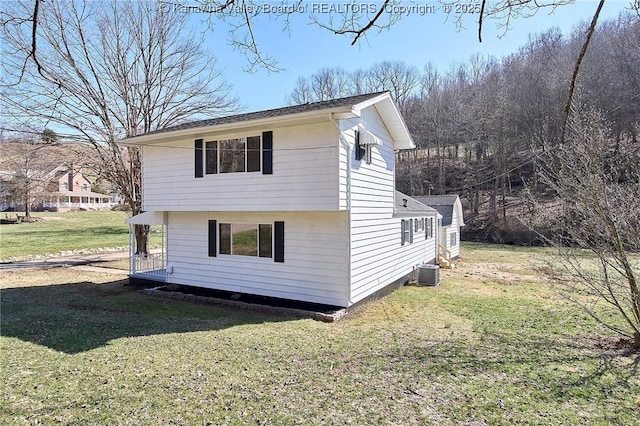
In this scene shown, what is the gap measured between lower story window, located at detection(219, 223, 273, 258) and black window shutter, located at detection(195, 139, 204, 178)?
163cm

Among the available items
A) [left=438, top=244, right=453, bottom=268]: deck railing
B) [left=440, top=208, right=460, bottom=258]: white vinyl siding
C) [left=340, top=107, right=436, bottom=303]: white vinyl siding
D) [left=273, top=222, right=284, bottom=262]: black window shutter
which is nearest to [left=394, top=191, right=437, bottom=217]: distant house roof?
[left=340, top=107, right=436, bottom=303]: white vinyl siding

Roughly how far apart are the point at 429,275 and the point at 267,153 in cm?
720

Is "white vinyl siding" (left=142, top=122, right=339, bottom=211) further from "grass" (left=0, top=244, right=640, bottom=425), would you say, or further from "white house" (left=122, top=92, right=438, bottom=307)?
"grass" (left=0, top=244, right=640, bottom=425)

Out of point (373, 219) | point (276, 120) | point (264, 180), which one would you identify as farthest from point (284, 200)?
point (373, 219)

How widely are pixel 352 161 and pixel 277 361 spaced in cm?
510

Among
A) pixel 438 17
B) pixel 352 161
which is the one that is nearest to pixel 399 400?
pixel 438 17

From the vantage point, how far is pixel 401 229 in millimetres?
12312

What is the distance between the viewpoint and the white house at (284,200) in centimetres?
849

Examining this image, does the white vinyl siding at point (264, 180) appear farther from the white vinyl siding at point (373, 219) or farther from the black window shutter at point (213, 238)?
the black window shutter at point (213, 238)

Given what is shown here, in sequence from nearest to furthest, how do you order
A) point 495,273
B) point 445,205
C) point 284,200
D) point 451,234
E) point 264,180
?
point 284,200 < point 264,180 < point 495,273 < point 451,234 < point 445,205

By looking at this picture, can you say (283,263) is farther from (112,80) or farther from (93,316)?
(112,80)

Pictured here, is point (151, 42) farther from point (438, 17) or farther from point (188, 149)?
point (438, 17)

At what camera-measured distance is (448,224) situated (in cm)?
1822

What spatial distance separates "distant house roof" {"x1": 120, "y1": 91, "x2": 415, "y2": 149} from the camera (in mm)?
8148
